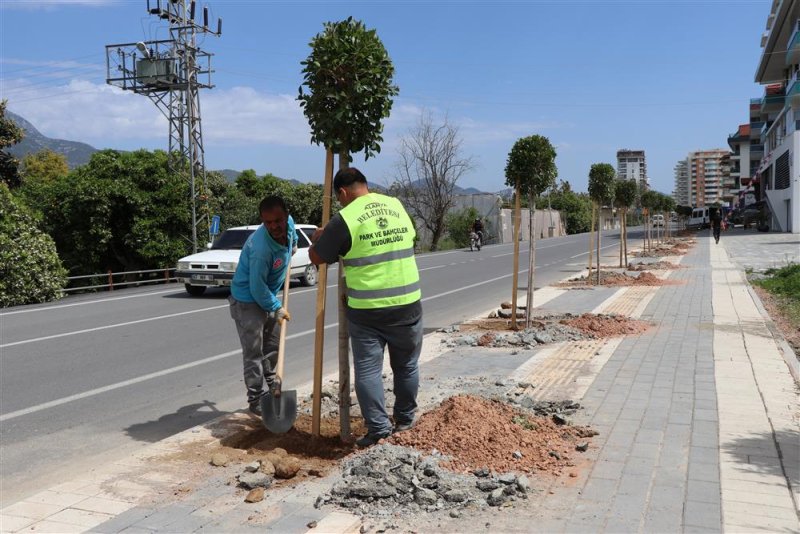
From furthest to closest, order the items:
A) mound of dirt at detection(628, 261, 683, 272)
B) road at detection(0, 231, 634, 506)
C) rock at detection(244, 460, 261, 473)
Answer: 1. mound of dirt at detection(628, 261, 683, 272)
2. road at detection(0, 231, 634, 506)
3. rock at detection(244, 460, 261, 473)

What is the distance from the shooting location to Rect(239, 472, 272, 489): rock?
400 cm

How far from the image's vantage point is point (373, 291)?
441cm

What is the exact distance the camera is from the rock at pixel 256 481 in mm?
4000

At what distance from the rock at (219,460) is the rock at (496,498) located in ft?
5.95

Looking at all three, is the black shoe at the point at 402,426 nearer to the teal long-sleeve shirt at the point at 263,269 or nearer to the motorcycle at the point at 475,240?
the teal long-sleeve shirt at the point at 263,269

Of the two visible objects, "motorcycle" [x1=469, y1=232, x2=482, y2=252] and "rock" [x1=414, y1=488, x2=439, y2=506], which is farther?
"motorcycle" [x1=469, y1=232, x2=482, y2=252]

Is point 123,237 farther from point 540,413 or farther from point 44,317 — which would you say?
point 540,413

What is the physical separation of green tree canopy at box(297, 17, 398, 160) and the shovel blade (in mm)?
1828

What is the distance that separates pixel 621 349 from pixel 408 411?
432 cm

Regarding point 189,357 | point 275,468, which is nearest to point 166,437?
point 275,468

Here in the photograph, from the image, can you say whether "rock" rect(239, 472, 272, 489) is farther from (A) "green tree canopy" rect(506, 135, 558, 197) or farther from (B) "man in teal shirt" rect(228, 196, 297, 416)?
(A) "green tree canopy" rect(506, 135, 558, 197)

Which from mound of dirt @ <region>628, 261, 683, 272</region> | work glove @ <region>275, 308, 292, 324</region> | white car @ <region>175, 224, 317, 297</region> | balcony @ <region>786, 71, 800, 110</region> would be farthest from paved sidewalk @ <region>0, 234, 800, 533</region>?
balcony @ <region>786, 71, 800, 110</region>

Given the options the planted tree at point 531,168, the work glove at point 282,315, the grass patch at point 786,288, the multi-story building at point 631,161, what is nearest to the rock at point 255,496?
the work glove at point 282,315

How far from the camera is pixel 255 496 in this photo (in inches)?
152
